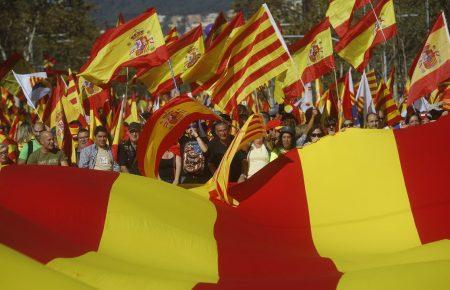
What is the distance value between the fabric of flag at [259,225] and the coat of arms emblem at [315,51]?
6577 millimetres

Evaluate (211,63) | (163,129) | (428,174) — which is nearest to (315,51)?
(211,63)

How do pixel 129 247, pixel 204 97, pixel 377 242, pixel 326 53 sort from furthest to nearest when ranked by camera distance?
pixel 204 97 < pixel 326 53 < pixel 377 242 < pixel 129 247

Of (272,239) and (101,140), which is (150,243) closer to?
(272,239)

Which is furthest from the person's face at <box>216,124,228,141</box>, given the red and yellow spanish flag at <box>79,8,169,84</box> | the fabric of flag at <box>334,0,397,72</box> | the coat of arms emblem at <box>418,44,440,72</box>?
the fabric of flag at <box>334,0,397,72</box>

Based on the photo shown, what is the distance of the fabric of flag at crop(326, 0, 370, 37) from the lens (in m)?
14.3

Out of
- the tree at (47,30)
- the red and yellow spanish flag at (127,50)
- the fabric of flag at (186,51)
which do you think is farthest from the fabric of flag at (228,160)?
the tree at (47,30)

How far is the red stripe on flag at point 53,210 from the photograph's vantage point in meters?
5.89

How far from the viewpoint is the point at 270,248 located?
6.64 m

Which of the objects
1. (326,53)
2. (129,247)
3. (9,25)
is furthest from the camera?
(9,25)

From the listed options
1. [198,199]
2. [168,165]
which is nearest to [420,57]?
[168,165]

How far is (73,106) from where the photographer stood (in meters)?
16.2

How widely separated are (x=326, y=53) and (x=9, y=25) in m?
30.5

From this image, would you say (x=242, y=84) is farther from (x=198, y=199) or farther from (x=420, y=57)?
(x=198, y=199)

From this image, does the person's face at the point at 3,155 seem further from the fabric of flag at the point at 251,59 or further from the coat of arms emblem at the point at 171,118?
the fabric of flag at the point at 251,59
